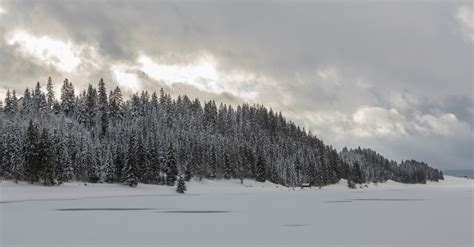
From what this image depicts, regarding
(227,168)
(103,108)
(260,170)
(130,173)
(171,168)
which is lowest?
(130,173)

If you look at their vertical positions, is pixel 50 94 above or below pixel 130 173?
above

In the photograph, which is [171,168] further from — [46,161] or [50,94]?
[50,94]

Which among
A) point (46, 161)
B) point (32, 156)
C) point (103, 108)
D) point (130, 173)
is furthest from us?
point (103, 108)

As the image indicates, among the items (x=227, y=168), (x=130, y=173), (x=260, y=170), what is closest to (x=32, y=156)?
(x=130, y=173)

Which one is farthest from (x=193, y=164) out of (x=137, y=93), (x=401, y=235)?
(x=401, y=235)

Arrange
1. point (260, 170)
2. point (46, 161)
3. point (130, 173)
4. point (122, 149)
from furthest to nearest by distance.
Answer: point (260, 170), point (122, 149), point (130, 173), point (46, 161)

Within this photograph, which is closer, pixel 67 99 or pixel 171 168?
pixel 171 168

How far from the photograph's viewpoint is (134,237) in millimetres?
23984

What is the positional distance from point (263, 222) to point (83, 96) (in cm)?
15158

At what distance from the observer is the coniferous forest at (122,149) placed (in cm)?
9181

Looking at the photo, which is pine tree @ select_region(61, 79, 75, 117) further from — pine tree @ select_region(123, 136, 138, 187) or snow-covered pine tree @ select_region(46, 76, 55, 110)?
pine tree @ select_region(123, 136, 138, 187)

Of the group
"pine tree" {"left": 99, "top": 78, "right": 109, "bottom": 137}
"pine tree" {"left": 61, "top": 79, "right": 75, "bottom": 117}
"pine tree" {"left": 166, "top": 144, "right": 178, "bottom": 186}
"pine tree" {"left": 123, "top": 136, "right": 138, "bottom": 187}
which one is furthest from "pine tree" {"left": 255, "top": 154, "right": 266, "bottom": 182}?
"pine tree" {"left": 61, "top": 79, "right": 75, "bottom": 117}

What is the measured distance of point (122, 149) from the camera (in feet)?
366

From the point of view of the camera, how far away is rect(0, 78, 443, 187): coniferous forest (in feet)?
301
